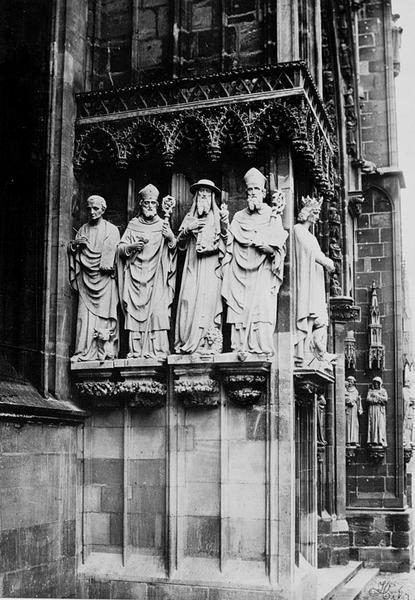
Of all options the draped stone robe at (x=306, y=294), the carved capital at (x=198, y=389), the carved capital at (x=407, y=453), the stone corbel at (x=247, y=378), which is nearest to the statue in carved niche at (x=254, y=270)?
the stone corbel at (x=247, y=378)

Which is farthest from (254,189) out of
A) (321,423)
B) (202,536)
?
(321,423)

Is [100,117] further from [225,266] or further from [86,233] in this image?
[225,266]

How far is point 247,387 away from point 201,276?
1.38 m

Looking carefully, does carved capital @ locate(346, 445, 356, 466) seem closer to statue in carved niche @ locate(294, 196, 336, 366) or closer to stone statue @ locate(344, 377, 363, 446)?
stone statue @ locate(344, 377, 363, 446)

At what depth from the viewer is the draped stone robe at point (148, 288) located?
11.0 meters

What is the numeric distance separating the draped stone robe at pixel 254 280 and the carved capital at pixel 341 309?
7.62 meters

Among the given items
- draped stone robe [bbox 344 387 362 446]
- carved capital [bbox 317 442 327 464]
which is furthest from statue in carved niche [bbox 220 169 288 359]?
draped stone robe [bbox 344 387 362 446]

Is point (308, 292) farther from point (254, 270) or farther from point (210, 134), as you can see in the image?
point (210, 134)

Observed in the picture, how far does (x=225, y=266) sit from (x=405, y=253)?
38.8 ft

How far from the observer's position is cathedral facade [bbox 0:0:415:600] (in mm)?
10453

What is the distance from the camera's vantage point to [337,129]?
18.7 meters

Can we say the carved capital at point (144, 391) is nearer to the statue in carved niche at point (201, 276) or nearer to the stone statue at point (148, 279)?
the stone statue at point (148, 279)

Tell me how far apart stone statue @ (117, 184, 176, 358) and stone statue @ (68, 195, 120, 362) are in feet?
0.69

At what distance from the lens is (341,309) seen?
59.5 feet
